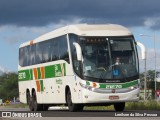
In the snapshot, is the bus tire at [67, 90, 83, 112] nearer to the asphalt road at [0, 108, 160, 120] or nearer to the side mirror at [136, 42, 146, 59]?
the asphalt road at [0, 108, 160, 120]

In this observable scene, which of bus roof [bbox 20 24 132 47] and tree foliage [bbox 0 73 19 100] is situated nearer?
bus roof [bbox 20 24 132 47]

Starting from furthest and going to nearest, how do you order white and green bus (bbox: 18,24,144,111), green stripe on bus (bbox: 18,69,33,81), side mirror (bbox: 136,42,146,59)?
green stripe on bus (bbox: 18,69,33,81), side mirror (bbox: 136,42,146,59), white and green bus (bbox: 18,24,144,111)

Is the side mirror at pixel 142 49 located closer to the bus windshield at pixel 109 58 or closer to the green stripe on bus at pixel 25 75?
the bus windshield at pixel 109 58

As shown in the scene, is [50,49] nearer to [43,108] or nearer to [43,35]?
[43,35]

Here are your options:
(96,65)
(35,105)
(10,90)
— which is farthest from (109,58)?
(10,90)

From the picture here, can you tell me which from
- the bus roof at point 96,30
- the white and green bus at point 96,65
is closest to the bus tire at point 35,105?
the white and green bus at point 96,65

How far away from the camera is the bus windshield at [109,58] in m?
26.0

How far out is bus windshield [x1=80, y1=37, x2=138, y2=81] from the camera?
2603 centimetres

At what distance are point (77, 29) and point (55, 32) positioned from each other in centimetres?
330

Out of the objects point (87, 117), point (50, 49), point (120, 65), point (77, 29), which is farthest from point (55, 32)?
point (87, 117)

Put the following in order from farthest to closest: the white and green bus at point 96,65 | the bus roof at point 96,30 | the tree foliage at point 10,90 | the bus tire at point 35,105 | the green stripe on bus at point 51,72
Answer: the tree foliage at point 10,90
the bus tire at point 35,105
the green stripe on bus at point 51,72
the bus roof at point 96,30
the white and green bus at point 96,65

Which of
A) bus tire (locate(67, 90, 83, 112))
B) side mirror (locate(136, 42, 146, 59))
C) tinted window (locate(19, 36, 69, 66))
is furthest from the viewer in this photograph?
tinted window (locate(19, 36, 69, 66))

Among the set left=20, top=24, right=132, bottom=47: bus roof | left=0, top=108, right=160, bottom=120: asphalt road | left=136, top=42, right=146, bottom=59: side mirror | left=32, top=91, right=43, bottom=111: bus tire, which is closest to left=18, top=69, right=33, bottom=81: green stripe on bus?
left=32, top=91, right=43, bottom=111: bus tire

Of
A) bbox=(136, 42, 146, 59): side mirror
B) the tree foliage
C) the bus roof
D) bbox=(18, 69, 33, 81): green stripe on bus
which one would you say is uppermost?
the bus roof
